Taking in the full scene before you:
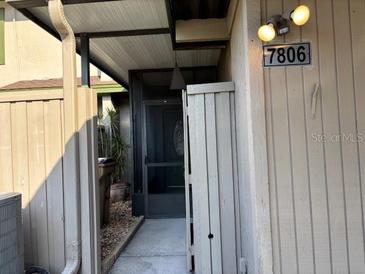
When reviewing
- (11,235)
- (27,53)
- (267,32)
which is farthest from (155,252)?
(27,53)

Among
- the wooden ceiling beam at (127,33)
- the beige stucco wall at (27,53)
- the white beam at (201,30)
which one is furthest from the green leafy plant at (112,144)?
the white beam at (201,30)

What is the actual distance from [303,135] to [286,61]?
1.78 ft

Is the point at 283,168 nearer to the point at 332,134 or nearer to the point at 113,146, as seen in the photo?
the point at 332,134

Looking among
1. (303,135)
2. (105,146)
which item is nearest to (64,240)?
(303,135)

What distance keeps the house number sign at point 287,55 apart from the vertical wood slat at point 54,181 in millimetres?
1839

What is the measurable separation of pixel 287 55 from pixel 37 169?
2320mm

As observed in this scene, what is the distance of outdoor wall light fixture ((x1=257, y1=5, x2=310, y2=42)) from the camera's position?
84.2 inches

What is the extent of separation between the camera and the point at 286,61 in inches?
92.4

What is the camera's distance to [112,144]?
778 centimetres

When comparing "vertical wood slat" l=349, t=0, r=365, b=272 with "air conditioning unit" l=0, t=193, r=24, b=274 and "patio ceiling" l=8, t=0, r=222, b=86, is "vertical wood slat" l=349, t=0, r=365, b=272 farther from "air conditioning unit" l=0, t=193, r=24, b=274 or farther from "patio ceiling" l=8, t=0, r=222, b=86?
"air conditioning unit" l=0, t=193, r=24, b=274

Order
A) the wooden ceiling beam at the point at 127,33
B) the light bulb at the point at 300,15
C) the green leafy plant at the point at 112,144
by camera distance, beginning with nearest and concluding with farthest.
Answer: the light bulb at the point at 300,15 → the wooden ceiling beam at the point at 127,33 → the green leafy plant at the point at 112,144

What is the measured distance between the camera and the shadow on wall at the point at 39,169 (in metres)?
2.93

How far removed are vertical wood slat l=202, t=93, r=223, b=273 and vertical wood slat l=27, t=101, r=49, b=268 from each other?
1.51 meters

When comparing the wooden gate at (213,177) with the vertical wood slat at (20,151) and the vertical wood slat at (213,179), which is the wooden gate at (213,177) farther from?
the vertical wood slat at (20,151)
